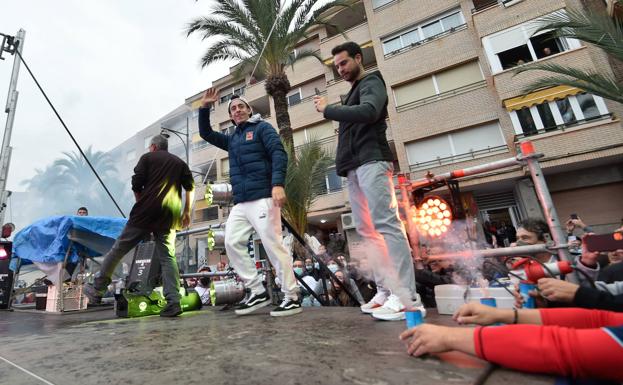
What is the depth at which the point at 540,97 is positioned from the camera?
11.8 m

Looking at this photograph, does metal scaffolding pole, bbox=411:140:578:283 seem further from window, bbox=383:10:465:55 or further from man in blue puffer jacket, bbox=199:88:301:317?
window, bbox=383:10:465:55

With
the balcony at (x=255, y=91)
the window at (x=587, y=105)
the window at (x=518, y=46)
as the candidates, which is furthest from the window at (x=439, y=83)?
the balcony at (x=255, y=91)

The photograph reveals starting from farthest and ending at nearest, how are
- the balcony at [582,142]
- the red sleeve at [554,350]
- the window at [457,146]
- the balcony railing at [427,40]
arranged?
the balcony railing at [427,40], the window at [457,146], the balcony at [582,142], the red sleeve at [554,350]

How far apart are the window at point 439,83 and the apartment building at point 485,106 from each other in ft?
0.16

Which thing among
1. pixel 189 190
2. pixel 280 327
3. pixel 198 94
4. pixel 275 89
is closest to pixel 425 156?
pixel 275 89

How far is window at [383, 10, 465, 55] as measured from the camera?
1474cm

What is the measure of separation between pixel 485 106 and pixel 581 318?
47.5 ft

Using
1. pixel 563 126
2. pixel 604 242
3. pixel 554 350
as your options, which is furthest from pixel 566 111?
pixel 554 350

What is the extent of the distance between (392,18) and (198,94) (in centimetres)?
1803

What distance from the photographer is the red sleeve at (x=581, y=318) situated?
1203 mm

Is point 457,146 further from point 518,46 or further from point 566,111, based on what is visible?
point 518,46

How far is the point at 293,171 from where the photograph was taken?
838cm

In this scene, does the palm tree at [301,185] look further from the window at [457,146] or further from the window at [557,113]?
the window at [557,113]

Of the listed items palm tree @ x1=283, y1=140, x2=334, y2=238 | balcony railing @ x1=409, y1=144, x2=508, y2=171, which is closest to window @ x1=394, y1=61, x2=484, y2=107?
balcony railing @ x1=409, y1=144, x2=508, y2=171
